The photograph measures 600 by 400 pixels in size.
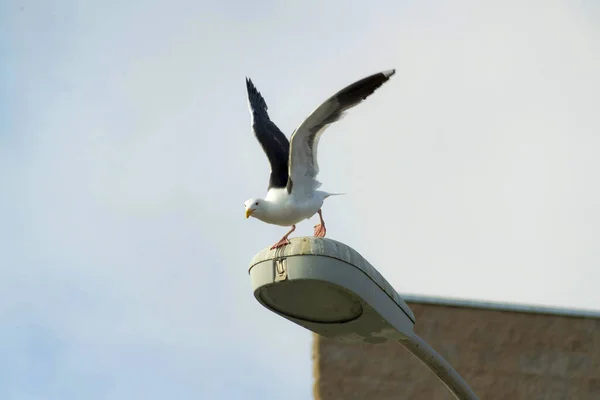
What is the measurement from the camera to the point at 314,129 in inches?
328

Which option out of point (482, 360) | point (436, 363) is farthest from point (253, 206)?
point (482, 360)

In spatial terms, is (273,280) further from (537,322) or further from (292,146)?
(537,322)

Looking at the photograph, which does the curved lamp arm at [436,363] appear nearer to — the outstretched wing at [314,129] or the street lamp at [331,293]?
the street lamp at [331,293]

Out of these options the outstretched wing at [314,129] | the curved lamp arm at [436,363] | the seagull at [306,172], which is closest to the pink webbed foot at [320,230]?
the seagull at [306,172]

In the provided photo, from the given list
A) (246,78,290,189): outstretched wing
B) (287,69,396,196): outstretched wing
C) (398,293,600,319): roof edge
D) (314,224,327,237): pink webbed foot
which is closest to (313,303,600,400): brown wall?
(398,293,600,319): roof edge

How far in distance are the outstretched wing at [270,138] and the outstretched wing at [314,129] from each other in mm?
248

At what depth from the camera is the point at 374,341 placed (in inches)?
263

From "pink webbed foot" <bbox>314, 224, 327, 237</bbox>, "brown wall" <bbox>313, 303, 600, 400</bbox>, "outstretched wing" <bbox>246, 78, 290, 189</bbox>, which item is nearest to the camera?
"pink webbed foot" <bbox>314, 224, 327, 237</bbox>

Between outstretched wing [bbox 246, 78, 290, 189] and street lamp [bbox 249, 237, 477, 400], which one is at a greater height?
outstretched wing [bbox 246, 78, 290, 189]

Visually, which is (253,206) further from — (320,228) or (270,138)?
(270,138)

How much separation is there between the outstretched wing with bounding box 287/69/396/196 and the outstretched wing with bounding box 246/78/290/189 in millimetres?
248

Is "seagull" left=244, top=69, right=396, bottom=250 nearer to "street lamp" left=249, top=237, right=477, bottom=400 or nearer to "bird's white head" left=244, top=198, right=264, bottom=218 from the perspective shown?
"bird's white head" left=244, top=198, right=264, bottom=218

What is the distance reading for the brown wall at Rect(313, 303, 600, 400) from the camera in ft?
50.8

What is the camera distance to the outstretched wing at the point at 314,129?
26.5 ft
